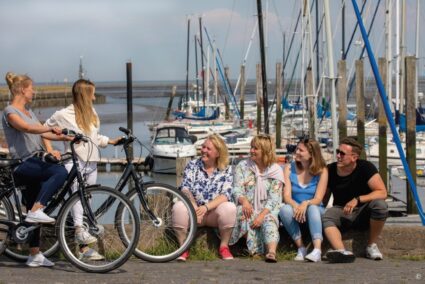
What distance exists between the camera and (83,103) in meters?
7.93

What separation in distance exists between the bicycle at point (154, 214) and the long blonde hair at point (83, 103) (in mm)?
386

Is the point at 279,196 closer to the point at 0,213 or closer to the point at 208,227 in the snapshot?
the point at 208,227

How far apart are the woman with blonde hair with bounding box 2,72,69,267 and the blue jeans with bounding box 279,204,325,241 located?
2116 millimetres

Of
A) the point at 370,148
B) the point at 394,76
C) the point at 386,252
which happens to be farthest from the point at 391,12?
the point at 386,252

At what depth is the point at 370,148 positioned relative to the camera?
98.3 ft

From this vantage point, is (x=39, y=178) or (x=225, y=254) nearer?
(x=39, y=178)

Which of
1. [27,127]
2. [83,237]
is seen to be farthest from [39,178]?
[83,237]

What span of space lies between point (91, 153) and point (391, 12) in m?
25.2

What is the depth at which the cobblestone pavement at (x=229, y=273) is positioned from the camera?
23.4 ft

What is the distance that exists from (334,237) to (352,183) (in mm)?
612

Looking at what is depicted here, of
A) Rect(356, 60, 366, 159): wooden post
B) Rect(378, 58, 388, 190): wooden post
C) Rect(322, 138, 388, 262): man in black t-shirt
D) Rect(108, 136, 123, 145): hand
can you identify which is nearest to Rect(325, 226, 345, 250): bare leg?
Rect(322, 138, 388, 262): man in black t-shirt

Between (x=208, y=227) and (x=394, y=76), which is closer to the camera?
(x=208, y=227)

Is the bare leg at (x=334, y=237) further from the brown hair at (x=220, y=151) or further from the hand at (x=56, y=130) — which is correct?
the hand at (x=56, y=130)

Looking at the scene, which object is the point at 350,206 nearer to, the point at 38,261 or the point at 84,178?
the point at 84,178
